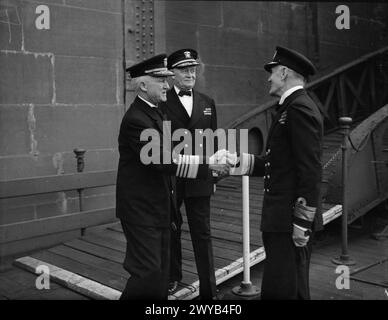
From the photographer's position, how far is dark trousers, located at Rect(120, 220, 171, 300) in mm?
3342

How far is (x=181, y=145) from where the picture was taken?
162 inches

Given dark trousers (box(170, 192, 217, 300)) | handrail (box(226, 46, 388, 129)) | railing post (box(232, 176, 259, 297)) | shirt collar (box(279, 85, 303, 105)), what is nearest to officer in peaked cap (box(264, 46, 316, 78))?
shirt collar (box(279, 85, 303, 105))

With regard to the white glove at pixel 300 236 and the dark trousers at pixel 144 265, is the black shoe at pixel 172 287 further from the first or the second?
the white glove at pixel 300 236

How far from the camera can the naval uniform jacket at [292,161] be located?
10.1 feet

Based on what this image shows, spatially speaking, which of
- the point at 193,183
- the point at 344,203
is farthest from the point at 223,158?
the point at 344,203

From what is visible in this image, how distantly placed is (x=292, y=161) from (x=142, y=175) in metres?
1.04

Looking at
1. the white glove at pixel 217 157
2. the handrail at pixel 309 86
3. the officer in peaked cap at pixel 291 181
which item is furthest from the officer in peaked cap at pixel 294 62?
the handrail at pixel 309 86

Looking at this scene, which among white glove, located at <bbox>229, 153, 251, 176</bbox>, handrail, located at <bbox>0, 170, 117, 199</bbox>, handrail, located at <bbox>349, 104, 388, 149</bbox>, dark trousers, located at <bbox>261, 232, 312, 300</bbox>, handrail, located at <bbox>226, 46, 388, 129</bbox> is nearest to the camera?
dark trousers, located at <bbox>261, 232, 312, 300</bbox>

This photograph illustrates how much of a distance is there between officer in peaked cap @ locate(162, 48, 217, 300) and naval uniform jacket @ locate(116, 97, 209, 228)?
22.6 inches

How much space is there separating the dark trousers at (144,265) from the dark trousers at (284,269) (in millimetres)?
734

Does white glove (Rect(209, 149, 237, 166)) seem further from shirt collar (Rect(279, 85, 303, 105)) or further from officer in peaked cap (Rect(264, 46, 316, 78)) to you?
officer in peaked cap (Rect(264, 46, 316, 78))

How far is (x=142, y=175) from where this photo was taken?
3.42m

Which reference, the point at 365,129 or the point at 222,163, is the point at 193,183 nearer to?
the point at 222,163
